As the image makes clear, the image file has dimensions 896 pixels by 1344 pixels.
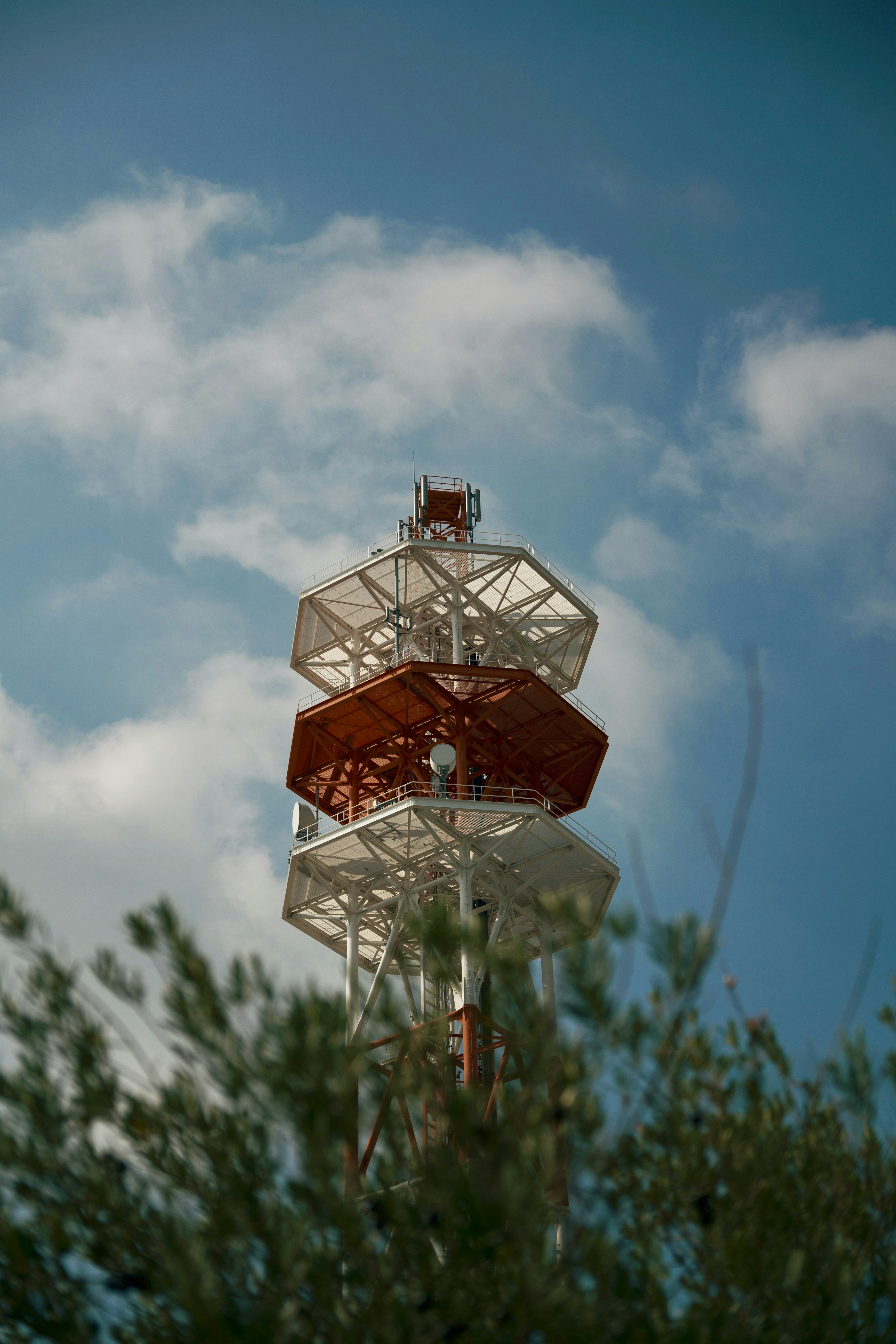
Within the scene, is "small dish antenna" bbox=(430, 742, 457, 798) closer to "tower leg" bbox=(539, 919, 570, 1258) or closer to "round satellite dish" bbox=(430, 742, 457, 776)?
"round satellite dish" bbox=(430, 742, 457, 776)

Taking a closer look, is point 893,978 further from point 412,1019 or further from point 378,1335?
point 412,1019

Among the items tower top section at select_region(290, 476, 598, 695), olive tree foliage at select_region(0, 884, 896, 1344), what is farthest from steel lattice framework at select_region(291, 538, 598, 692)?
olive tree foliage at select_region(0, 884, 896, 1344)

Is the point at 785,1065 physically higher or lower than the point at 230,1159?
higher

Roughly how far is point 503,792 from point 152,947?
91.6ft

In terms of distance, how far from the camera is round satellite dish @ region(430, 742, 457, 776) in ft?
117

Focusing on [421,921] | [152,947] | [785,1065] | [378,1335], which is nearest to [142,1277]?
[378,1335]

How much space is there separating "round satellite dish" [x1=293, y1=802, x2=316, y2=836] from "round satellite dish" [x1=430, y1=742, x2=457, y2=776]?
4.45 metres

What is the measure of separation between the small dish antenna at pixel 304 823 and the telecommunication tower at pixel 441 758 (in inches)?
1.7

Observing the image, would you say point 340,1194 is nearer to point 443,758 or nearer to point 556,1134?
point 556,1134

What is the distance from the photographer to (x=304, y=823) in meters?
37.6

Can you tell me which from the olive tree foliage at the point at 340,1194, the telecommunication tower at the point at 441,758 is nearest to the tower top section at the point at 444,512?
the telecommunication tower at the point at 441,758

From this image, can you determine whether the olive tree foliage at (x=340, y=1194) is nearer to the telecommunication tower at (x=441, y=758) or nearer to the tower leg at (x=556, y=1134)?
the tower leg at (x=556, y=1134)

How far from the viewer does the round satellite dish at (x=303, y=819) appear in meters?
37.5

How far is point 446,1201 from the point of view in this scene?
9.93m
